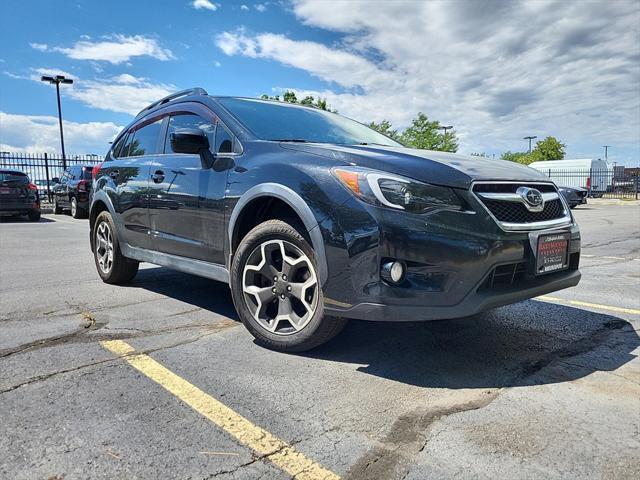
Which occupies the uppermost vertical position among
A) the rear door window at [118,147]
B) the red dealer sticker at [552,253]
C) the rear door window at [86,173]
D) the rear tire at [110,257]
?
the rear door window at [118,147]

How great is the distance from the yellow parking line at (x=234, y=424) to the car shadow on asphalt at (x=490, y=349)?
2.79ft

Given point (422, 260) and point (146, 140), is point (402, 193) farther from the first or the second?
point (146, 140)

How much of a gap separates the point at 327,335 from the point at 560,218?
67.1 inches

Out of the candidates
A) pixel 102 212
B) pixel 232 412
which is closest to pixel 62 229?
pixel 102 212

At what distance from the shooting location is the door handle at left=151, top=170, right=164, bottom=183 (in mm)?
4246

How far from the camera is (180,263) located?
4070 mm

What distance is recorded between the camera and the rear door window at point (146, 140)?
467cm

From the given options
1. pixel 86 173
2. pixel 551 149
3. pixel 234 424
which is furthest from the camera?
pixel 551 149

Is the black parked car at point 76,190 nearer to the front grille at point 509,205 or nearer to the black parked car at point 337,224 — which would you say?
the black parked car at point 337,224

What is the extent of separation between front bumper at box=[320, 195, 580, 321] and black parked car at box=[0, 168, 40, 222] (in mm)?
14954

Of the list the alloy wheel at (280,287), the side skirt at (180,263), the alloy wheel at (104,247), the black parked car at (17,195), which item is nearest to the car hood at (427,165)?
the alloy wheel at (280,287)

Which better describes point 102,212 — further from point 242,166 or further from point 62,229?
point 62,229

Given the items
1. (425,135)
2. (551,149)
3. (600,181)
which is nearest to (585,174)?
(600,181)

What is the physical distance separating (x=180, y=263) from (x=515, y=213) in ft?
8.43
